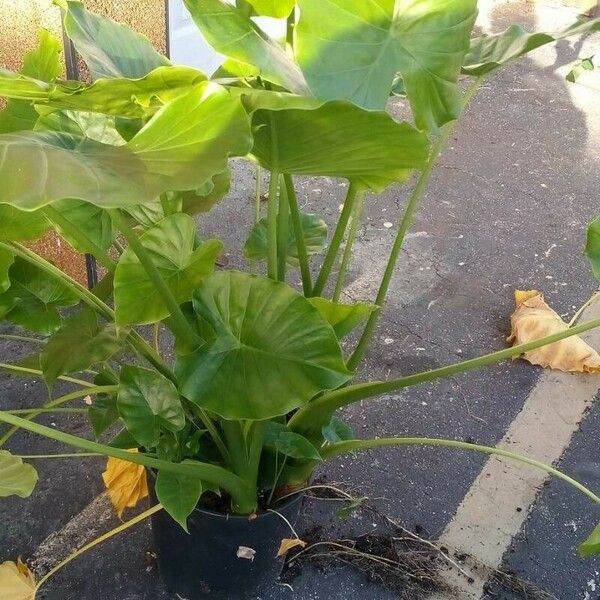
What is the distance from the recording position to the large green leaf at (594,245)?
824mm

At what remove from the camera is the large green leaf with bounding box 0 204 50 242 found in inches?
35.7

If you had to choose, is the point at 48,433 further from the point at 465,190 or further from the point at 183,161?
the point at 465,190

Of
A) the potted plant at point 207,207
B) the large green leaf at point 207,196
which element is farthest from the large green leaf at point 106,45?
the large green leaf at point 207,196

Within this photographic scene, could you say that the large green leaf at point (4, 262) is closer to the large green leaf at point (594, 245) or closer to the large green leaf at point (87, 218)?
the large green leaf at point (87, 218)

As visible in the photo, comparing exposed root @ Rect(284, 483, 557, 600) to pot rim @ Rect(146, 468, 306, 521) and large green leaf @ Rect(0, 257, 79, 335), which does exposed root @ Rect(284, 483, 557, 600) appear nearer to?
pot rim @ Rect(146, 468, 306, 521)

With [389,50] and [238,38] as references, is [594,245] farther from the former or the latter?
[238,38]

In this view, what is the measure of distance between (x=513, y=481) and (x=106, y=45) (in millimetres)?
1069

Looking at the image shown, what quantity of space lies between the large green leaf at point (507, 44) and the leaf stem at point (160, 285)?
15.6 inches

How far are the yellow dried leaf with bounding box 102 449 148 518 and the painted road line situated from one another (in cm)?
52

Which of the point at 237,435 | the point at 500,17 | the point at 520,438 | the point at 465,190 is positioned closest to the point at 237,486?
the point at 237,435

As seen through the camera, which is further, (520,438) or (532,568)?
(520,438)

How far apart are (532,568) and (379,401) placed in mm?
457

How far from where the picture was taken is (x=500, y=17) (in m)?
3.57

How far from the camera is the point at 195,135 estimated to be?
1.82 ft
